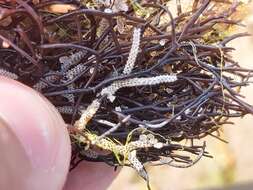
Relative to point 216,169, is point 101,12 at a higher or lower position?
Answer: higher

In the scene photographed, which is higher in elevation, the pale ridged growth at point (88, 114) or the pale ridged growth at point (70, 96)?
the pale ridged growth at point (70, 96)

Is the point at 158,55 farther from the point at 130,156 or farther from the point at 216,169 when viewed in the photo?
the point at 216,169

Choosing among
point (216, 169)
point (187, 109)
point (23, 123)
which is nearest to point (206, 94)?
point (187, 109)

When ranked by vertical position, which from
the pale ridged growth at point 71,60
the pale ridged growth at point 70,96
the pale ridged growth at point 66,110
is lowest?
the pale ridged growth at point 66,110

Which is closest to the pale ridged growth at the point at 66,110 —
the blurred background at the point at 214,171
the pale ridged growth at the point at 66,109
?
the pale ridged growth at the point at 66,109

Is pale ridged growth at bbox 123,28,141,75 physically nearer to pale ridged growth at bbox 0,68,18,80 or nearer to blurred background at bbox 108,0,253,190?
pale ridged growth at bbox 0,68,18,80

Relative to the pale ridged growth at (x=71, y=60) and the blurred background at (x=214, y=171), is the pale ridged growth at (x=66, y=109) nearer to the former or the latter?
the pale ridged growth at (x=71, y=60)

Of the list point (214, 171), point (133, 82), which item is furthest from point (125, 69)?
point (214, 171)
